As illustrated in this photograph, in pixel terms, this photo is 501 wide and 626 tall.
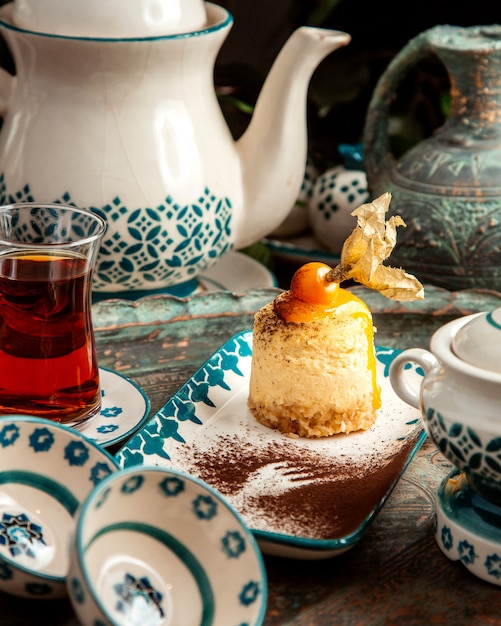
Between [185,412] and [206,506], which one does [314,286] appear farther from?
[206,506]

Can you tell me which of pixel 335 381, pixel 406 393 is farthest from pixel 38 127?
pixel 406 393

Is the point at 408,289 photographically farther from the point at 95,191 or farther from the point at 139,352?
the point at 95,191

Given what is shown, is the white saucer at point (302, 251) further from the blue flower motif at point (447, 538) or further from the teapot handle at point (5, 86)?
the blue flower motif at point (447, 538)

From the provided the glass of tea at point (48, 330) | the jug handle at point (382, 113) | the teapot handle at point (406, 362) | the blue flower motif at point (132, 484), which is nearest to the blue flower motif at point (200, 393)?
the glass of tea at point (48, 330)

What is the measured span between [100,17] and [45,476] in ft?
2.21

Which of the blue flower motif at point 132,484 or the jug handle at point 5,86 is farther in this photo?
the jug handle at point 5,86

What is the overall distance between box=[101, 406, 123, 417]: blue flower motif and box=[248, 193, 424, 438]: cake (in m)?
0.15

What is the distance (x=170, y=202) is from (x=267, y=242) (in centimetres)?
53

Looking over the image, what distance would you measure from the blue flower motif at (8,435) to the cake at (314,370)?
32 cm

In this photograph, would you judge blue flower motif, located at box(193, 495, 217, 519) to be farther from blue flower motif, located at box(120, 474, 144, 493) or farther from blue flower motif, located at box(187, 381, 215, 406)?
blue flower motif, located at box(187, 381, 215, 406)

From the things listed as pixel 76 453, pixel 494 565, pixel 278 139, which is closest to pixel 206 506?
pixel 76 453

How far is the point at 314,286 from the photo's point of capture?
98cm

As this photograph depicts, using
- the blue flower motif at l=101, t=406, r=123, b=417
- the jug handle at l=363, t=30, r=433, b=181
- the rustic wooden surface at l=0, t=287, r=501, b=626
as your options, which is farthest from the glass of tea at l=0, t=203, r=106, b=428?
the jug handle at l=363, t=30, r=433, b=181

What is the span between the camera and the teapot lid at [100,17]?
1196 mm
